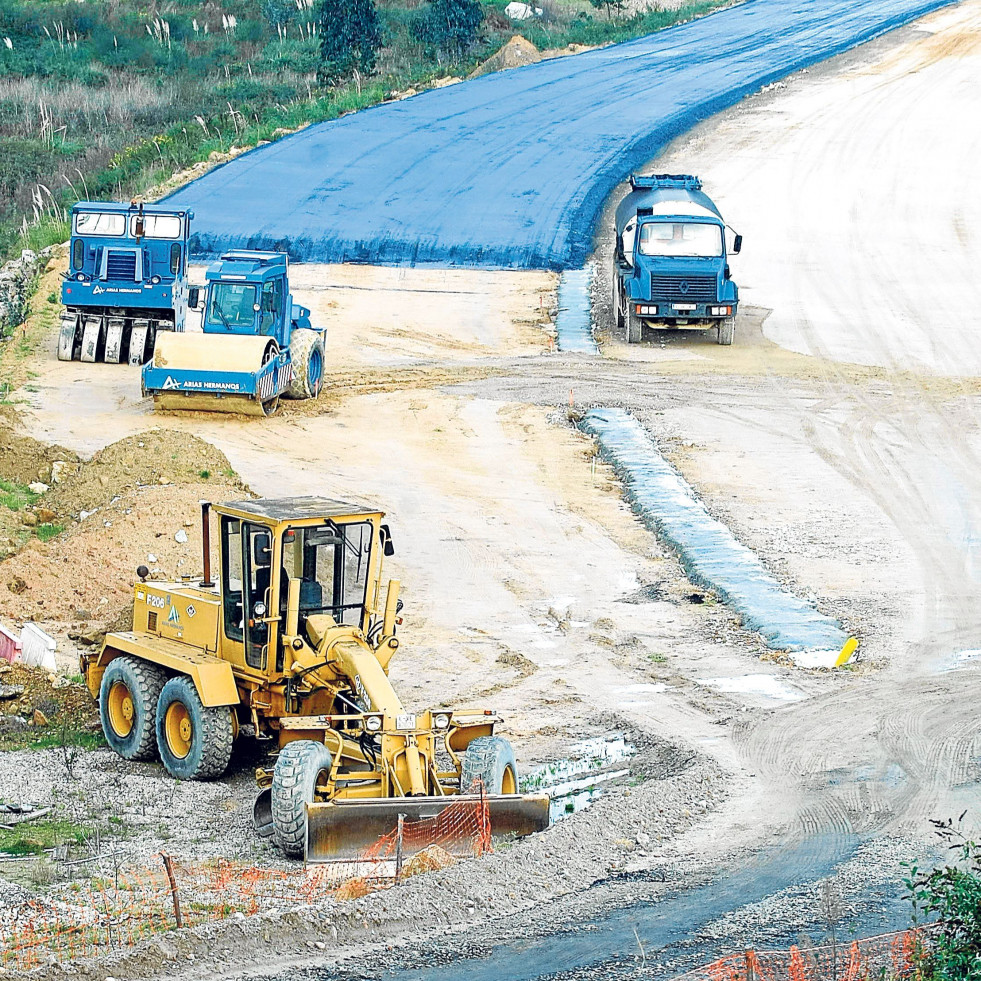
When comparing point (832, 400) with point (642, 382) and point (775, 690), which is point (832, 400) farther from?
point (775, 690)

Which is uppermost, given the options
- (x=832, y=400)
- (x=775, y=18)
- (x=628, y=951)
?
(x=775, y=18)

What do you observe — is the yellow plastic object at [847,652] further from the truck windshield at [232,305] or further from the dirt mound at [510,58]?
the dirt mound at [510,58]

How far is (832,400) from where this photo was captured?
86.8 feet

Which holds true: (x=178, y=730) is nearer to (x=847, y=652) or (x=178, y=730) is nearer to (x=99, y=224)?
(x=847, y=652)

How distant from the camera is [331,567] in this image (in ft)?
38.5

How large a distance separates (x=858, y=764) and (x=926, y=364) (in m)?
17.5

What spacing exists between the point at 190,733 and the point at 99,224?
727 inches

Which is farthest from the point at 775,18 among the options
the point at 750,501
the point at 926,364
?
the point at 750,501

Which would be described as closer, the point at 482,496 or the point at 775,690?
the point at 775,690

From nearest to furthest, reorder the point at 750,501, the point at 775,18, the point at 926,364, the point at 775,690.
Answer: the point at 775,690
the point at 750,501
the point at 926,364
the point at 775,18

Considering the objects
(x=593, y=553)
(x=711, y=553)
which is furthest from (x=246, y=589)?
(x=711, y=553)

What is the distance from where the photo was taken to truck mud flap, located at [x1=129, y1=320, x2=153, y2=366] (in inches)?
1119

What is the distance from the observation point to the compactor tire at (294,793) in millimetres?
10234

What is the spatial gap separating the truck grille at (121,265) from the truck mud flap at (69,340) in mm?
1073
